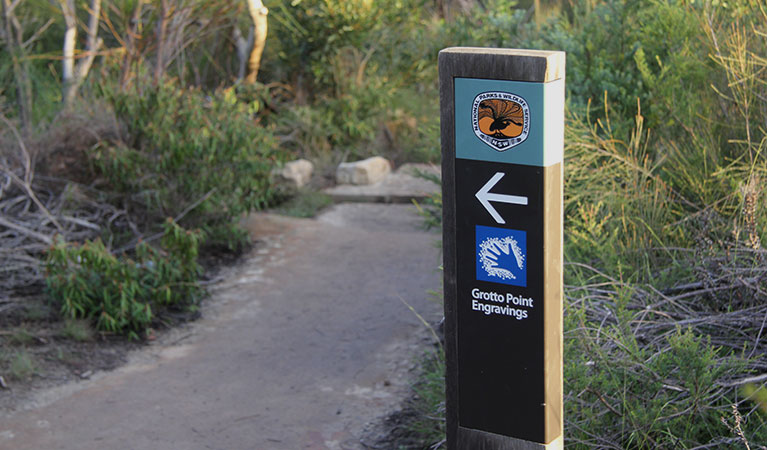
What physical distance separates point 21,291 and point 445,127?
170 inches

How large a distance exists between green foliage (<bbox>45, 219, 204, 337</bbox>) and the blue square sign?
3318 millimetres

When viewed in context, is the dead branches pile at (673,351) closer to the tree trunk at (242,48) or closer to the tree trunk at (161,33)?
the tree trunk at (161,33)

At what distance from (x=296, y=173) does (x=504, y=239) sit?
6519 mm

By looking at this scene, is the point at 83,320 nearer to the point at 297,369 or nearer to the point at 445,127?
the point at 297,369

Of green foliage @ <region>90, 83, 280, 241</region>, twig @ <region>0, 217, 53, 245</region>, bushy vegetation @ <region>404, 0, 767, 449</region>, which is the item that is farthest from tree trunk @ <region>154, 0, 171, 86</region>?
bushy vegetation @ <region>404, 0, 767, 449</region>

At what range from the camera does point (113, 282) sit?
5.30 meters

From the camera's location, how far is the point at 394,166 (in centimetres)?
Result: 964

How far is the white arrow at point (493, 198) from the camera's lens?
7.81ft

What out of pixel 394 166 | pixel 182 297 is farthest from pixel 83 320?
pixel 394 166

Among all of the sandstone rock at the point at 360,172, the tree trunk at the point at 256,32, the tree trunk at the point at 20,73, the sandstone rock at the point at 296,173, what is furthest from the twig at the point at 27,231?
the sandstone rock at the point at 360,172

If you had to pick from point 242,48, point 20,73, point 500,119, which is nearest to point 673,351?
point 500,119

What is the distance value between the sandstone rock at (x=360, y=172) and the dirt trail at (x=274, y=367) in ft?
6.01

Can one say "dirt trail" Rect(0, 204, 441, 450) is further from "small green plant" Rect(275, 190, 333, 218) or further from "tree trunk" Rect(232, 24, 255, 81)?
"tree trunk" Rect(232, 24, 255, 81)

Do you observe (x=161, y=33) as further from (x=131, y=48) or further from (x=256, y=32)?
(x=256, y=32)
